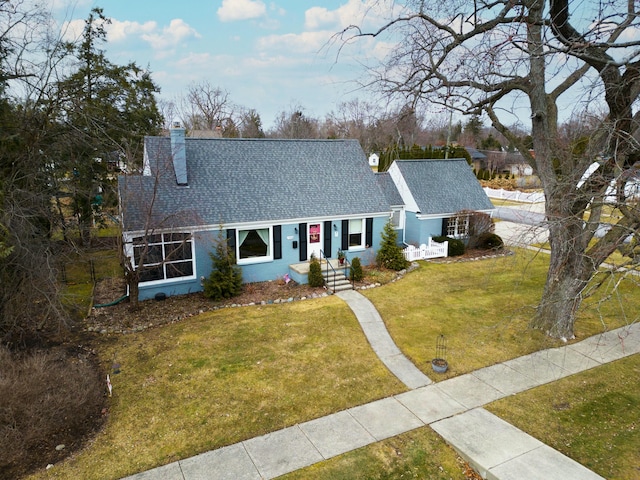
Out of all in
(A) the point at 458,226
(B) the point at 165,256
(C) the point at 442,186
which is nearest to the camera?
(B) the point at 165,256

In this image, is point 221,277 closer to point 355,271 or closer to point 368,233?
point 355,271

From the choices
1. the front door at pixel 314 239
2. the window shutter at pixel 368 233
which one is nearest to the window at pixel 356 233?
the window shutter at pixel 368 233

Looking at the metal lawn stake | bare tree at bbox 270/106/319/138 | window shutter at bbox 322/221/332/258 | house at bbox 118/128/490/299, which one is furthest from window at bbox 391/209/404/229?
bare tree at bbox 270/106/319/138

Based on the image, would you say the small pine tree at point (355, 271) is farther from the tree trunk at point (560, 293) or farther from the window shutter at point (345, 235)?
the tree trunk at point (560, 293)

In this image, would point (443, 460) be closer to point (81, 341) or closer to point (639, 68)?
point (639, 68)

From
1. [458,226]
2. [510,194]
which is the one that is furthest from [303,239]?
[510,194]

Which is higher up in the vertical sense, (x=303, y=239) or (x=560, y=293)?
(x=303, y=239)

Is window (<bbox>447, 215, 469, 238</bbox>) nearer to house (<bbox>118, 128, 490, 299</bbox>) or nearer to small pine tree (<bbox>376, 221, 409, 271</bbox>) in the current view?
house (<bbox>118, 128, 490, 299</bbox>)
